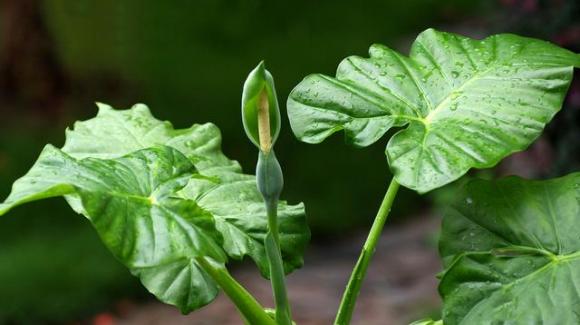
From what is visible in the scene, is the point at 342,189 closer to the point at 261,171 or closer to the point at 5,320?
the point at 5,320

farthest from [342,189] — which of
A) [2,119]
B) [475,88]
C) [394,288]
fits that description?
[475,88]

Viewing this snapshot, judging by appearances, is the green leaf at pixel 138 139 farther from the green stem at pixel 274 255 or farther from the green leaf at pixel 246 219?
the green stem at pixel 274 255

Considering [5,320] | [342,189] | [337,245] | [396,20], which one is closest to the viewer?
[5,320]

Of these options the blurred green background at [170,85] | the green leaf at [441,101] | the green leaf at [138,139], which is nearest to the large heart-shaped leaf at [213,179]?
the green leaf at [138,139]

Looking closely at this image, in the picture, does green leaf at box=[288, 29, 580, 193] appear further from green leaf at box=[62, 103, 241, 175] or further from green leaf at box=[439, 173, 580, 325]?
green leaf at box=[62, 103, 241, 175]

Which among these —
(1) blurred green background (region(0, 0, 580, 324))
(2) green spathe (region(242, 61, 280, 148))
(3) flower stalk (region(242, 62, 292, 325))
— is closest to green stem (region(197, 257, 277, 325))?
(3) flower stalk (region(242, 62, 292, 325))
